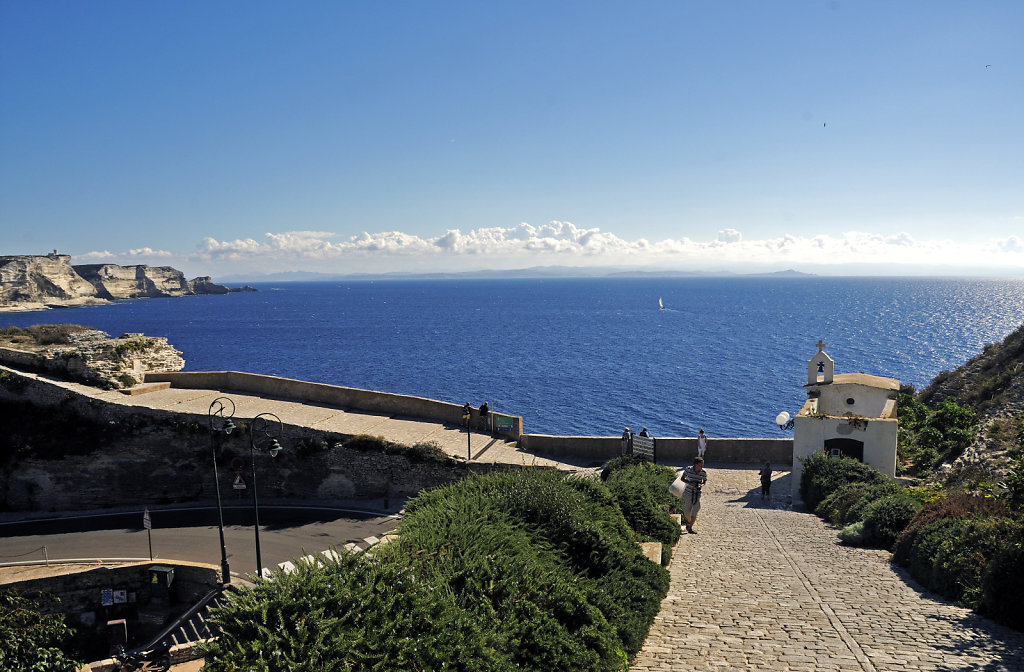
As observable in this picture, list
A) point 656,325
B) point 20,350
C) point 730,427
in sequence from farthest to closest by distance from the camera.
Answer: point 656,325, point 730,427, point 20,350

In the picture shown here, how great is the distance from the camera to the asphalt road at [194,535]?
21375 mm

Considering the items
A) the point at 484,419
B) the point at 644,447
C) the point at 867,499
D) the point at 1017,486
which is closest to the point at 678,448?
the point at 644,447

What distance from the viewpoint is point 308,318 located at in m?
152

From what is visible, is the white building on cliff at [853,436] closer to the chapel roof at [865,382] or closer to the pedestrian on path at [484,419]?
the chapel roof at [865,382]

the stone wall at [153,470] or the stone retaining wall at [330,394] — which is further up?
the stone retaining wall at [330,394]

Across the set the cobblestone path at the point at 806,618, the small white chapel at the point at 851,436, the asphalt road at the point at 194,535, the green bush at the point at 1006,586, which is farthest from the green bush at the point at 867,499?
the asphalt road at the point at 194,535

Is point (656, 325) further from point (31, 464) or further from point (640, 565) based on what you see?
point (640, 565)

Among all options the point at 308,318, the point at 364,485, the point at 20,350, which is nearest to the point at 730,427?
the point at 364,485

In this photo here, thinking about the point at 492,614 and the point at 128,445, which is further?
the point at 128,445

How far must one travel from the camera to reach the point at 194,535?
23.2 meters

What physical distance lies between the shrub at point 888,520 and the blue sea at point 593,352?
95.7ft

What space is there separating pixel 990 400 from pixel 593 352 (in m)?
58.6

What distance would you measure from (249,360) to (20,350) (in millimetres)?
52220

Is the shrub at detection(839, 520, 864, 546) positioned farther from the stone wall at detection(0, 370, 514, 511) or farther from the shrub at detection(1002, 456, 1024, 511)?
the stone wall at detection(0, 370, 514, 511)
